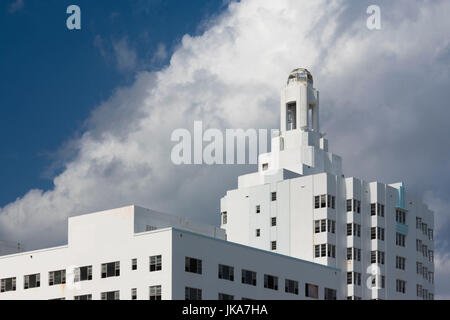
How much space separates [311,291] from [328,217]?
675 inches

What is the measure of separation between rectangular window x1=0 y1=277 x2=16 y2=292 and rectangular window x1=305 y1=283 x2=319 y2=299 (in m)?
36.8

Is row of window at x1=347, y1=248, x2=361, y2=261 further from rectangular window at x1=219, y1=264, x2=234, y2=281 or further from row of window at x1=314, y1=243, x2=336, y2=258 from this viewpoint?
rectangular window at x1=219, y1=264, x2=234, y2=281

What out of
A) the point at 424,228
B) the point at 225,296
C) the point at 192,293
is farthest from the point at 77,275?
the point at 424,228

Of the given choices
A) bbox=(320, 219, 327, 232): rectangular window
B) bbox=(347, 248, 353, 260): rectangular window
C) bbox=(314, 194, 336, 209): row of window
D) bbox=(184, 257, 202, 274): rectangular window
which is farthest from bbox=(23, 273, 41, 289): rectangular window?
bbox=(347, 248, 353, 260): rectangular window

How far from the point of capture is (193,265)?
12125 cm

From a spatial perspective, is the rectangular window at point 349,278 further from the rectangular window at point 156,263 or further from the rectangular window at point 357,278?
the rectangular window at point 156,263

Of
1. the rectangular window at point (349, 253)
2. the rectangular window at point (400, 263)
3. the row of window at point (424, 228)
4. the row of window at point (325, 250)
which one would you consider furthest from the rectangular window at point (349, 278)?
the row of window at point (424, 228)

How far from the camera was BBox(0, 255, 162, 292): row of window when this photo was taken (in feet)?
397

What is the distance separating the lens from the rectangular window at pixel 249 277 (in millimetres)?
127312

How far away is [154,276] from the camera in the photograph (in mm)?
120250

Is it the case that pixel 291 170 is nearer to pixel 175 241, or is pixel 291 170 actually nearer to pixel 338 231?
pixel 338 231

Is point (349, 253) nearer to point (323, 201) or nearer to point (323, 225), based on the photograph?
point (323, 225)

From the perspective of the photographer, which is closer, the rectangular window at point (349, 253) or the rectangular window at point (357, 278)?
the rectangular window at point (357, 278)

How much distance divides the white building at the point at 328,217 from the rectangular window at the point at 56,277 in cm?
3783
